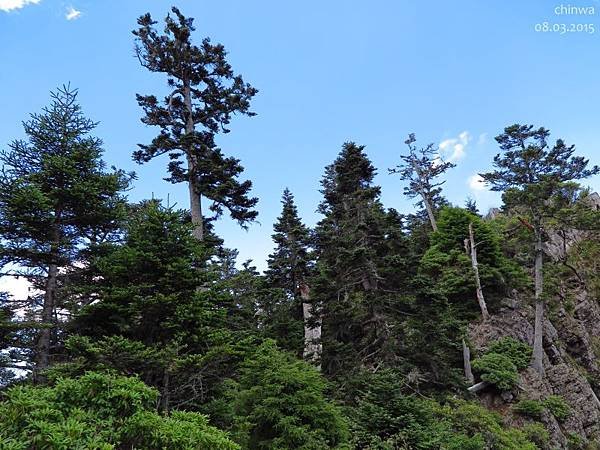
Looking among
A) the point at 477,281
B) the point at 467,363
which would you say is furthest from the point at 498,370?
the point at 477,281

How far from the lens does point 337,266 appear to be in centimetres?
1202

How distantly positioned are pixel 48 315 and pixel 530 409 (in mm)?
13719

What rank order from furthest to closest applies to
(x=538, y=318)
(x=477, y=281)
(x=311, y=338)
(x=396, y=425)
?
(x=477, y=281) → (x=538, y=318) → (x=311, y=338) → (x=396, y=425)

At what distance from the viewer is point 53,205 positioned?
805 cm

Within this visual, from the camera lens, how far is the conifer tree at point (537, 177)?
16.7m

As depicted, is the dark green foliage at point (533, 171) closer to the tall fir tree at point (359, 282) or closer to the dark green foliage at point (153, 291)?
the tall fir tree at point (359, 282)

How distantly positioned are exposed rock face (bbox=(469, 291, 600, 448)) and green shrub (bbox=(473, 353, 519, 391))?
1.41ft

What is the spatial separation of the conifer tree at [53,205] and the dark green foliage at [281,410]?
3.98m

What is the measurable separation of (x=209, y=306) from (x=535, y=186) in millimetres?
15414

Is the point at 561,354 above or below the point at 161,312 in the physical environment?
below

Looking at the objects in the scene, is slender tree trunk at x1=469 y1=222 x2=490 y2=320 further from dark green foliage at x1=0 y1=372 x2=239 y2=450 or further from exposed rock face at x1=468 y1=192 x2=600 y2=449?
dark green foliage at x1=0 y1=372 x2=239 y2=450

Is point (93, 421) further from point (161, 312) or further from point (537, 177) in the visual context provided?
point (537, 177)

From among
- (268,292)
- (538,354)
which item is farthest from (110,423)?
(538,354)

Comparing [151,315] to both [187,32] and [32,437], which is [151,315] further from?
[187,32]
